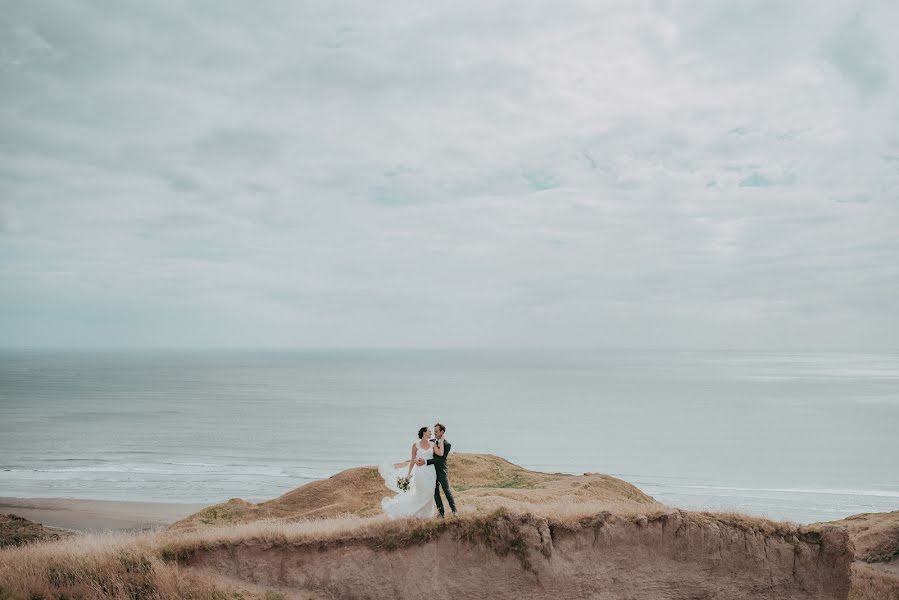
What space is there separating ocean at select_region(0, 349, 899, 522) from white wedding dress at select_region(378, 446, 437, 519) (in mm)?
8724

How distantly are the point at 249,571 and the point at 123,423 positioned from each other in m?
63.1

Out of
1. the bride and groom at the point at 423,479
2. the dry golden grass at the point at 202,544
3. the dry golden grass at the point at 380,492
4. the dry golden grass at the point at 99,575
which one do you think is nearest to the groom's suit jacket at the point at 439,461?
the bride and groom at the point at 423,479

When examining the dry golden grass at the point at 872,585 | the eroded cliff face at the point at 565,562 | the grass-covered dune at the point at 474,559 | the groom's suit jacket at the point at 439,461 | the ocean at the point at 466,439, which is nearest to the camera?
the grass-covered dune at the point at 474,559

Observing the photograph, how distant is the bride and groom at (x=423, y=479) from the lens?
12.1m

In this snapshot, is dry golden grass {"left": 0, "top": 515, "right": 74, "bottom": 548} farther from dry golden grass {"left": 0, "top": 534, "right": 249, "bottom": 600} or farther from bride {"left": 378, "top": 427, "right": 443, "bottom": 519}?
bride {"left": 378, "top": 427, "right": 443, "bottom": 519}

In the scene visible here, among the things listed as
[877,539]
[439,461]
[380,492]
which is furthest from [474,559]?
[877,539]

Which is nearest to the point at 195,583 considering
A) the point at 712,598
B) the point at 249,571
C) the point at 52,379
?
the point at 249,571

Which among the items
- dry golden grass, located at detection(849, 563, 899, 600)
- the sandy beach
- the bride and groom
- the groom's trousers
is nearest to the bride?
the bride and groom

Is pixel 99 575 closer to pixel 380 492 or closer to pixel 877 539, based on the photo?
pixel 380 492

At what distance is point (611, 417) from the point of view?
250 ft

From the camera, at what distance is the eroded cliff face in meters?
11.7

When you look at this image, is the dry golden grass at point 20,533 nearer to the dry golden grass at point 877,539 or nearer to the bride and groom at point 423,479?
the bride and groom at point 423,479

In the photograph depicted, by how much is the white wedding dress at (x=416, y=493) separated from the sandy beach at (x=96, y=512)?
20722 millimetres

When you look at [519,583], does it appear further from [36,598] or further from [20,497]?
[20,497]
